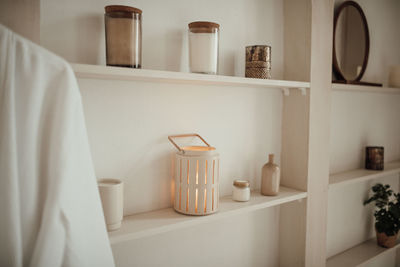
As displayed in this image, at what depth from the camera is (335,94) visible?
1877 mm

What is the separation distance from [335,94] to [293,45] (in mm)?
537

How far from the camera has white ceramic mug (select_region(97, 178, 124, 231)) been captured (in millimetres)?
959

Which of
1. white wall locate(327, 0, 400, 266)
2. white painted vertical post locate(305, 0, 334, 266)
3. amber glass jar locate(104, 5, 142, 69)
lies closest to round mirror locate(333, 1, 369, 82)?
white wall locate(327, 0, 400, 266)

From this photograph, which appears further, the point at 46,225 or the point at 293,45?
the point at 293,45

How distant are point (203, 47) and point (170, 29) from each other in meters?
0.19

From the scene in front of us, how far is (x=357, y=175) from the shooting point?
72.2 inches

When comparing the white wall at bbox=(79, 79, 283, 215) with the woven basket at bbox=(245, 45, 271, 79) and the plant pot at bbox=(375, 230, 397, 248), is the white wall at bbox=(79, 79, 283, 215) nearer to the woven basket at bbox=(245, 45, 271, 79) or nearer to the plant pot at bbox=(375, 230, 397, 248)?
the woven basket at bbox=(245, 45, 271, 79)

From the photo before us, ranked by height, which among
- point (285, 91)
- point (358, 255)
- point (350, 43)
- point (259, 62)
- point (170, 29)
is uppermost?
point (350, 43)

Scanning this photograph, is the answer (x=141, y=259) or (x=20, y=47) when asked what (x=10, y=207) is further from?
(x=141, y=259)

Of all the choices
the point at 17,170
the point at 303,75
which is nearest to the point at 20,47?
the point at 17,170

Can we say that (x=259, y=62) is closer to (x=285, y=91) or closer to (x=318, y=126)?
(x=285, y=91)

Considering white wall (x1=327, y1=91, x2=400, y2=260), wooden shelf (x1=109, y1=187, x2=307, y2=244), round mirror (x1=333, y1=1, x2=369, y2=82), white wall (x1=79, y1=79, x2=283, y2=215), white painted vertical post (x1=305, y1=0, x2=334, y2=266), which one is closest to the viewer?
wooden shelf (x1=109, y1=187, x2=307, y2=244)

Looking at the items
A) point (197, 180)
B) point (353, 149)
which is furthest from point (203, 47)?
point (353, 149)

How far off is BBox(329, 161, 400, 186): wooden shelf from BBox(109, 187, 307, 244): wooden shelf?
40cm
